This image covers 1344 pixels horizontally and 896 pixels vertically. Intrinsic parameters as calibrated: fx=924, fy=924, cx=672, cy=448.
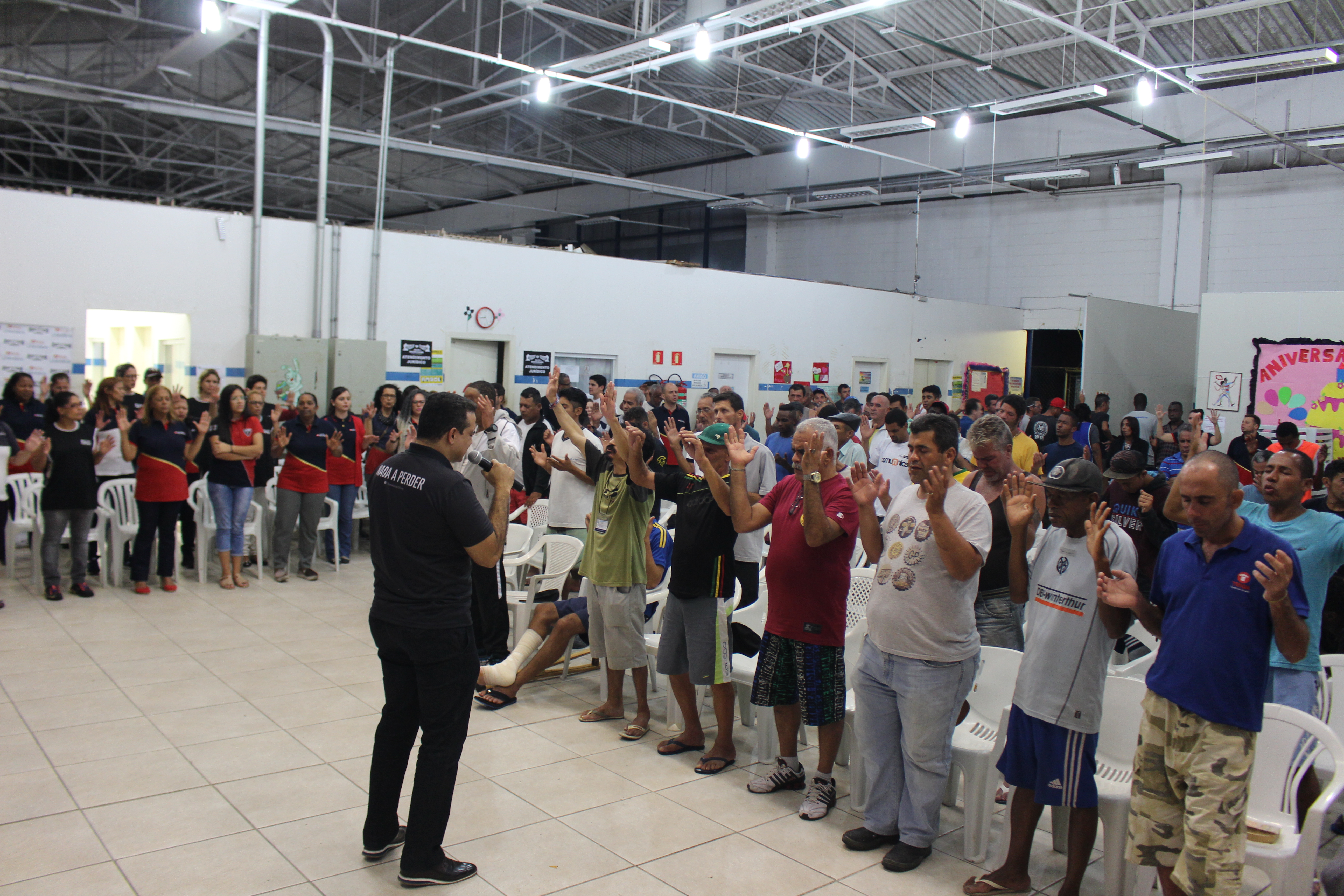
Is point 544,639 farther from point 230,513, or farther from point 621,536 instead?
point 230,513

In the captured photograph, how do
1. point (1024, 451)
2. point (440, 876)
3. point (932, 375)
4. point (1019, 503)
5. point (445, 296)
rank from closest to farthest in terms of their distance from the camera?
point (440, 876) < point (1019, 503) < point (1024, 451) < point (445, 296) < point (932, 375)

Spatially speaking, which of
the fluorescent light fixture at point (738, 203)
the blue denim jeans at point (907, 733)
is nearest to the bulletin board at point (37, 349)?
the blue denim jeans at point (907, 733)

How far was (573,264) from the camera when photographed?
11.3 metres

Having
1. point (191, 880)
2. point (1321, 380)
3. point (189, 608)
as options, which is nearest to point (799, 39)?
point (1321, 380)

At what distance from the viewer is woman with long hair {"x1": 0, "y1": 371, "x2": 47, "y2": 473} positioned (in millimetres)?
7113

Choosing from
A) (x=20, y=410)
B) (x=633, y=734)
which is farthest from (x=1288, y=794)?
(x=20, y=410)

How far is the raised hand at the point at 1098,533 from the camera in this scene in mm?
2865

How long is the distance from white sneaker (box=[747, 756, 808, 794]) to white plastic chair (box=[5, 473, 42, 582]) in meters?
5.84

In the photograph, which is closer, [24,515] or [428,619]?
[428,619]

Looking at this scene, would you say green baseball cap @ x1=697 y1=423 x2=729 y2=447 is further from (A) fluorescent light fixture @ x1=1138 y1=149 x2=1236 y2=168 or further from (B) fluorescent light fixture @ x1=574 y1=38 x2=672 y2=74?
(A) fluorescent light fixture @ x1=1138 y1=149 x2=1236 y2=168

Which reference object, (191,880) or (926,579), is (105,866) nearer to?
(191,880)

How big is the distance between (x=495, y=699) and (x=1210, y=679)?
331 centimetres

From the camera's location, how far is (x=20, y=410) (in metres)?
7.20

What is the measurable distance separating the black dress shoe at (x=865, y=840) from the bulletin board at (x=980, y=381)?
12.8 metres
